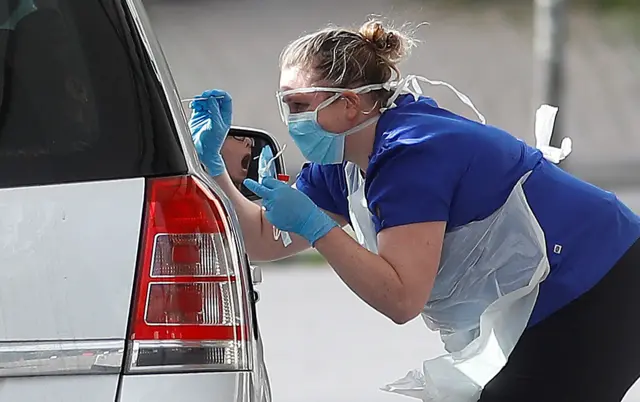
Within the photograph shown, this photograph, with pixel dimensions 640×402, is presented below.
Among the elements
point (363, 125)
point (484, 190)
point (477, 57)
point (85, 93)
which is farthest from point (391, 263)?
point (477, 57)

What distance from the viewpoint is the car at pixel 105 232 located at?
174 centimetres

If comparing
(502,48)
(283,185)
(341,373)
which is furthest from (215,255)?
(502,48)

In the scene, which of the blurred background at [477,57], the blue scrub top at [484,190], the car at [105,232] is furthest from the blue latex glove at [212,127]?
the blurred background at [477,57]

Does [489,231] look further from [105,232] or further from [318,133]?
[105,232]

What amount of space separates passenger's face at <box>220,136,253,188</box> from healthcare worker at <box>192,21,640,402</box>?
335 mm

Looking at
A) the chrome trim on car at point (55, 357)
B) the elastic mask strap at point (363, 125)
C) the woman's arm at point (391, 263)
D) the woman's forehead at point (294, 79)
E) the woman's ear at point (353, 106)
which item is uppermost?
the woman's forehead at point (294, 79)

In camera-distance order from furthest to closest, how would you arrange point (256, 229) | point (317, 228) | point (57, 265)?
point (256, 229)
point (317, 228)
point (57, 265)

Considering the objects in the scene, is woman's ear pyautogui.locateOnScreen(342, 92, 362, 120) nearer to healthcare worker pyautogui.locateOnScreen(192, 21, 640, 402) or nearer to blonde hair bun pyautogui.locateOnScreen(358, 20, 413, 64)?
healthcare worker pyautogui.locateOnScreen(192, 21, 640, 402)

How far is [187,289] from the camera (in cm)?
187

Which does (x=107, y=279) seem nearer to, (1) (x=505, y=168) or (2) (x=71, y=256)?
(2) (x=71, y=256)

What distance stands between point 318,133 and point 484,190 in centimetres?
42

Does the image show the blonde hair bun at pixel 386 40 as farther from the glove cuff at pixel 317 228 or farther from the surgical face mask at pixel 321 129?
the glove cuff at pixel 317 228

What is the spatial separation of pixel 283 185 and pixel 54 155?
68 centimetres

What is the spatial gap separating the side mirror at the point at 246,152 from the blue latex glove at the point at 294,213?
0.45 metres
